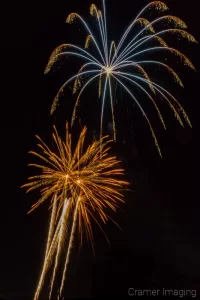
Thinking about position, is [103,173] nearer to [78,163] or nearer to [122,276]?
[78,163]

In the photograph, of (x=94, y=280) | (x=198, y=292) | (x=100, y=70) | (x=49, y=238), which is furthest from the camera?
(x=94, y=280)

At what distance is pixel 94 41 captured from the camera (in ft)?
54.0

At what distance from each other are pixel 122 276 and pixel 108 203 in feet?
28.9

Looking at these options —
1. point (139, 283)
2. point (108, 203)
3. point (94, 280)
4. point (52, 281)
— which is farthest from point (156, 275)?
point (108, 203)

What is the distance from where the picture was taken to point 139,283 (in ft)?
78.1

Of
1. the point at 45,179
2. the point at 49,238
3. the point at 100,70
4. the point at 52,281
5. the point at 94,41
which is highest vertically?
the point at 94,41

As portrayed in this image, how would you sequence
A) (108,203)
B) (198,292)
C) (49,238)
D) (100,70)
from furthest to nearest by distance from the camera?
(198,292) → (49,238) → (108,203) → (100,70)

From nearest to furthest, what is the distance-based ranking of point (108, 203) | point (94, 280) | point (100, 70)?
point (100, 70) → point (108, 203) → point (94, 280)

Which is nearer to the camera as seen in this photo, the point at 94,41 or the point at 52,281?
the point at 94,41

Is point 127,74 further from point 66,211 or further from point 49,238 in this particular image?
point 49,238

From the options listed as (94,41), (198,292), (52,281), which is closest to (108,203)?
(52,281)

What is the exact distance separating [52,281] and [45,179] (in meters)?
4.33

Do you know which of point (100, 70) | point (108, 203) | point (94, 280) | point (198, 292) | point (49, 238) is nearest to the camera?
point (100, 70)

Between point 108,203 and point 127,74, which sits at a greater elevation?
point 127,74
